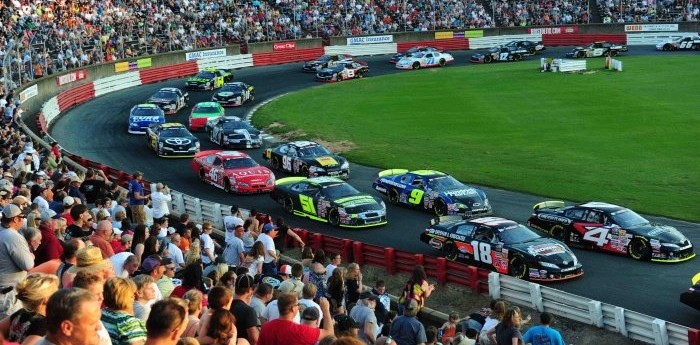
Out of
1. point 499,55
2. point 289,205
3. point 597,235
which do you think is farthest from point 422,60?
point 597,235

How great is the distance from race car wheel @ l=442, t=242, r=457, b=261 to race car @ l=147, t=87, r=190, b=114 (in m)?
28.0

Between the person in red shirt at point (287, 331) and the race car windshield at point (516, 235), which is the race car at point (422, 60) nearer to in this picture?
the race car windshield at point (516, 235)

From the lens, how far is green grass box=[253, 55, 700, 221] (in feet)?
107

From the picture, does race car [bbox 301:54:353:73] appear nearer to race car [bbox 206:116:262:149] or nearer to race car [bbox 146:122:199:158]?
race car [bbox 206:116:262:149]

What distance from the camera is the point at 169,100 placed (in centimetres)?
4959

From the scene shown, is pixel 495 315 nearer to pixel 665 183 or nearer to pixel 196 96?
pixel 665 183

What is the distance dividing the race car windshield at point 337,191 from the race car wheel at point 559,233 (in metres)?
5.80

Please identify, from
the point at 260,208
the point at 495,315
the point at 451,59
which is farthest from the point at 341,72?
the point at 495,315

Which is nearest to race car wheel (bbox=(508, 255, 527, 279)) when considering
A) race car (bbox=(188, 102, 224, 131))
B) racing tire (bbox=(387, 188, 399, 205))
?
racing tire (bbox=(387, 188, 399, 205))

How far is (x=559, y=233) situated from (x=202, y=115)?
22.7 m

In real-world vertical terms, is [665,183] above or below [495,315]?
below

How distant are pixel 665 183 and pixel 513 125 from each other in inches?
515

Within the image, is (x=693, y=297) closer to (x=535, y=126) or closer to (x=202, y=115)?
(x=535, y=126)

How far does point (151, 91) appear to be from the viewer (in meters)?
58.4
